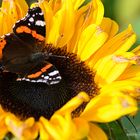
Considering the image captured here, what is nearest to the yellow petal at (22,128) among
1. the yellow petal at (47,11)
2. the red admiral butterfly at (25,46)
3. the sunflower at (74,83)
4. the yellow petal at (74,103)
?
the sunflower at (74,83)

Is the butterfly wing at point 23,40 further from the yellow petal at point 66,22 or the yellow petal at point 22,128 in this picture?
the yellow petal at point 22,128

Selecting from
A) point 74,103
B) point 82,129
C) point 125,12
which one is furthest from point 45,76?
point 125,12

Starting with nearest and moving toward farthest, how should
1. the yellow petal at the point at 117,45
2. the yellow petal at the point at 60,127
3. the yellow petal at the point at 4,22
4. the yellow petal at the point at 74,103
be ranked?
the yellow petal at the point at 60,127 < the yellow petal at the point at 74,103 < the yellow petal at the point at 117,45 < the yellow petal at the point at 4,22

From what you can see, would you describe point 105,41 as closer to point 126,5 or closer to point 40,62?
point 40,62

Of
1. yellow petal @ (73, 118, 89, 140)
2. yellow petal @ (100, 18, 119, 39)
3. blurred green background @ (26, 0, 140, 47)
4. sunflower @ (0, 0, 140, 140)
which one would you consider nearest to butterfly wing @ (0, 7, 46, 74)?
sunflower @ (0, 0, 140, 140)

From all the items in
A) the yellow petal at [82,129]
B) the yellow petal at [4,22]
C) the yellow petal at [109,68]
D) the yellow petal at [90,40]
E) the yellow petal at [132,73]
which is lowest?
the yellow petal at [82,129]

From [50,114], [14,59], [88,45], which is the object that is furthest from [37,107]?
[88,45]

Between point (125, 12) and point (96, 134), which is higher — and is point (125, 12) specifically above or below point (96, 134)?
above

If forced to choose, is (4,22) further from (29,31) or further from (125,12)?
(125,12)

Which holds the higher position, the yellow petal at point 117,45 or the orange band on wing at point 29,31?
the orange band on wing at point 29,31
